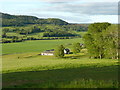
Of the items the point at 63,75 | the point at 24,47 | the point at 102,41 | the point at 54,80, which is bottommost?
the point at 24,47

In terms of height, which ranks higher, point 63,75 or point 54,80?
point 54,80

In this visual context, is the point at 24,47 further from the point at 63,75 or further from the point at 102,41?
the point at 63,75

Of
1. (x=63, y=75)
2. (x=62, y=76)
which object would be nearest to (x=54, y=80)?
(x=62, y=76)

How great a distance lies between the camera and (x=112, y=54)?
181 feet

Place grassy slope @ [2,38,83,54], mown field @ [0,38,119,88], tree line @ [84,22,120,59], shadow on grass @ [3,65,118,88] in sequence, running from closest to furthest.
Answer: shadow on grass @ [3,65,118,88] → mown field @ [0,38,119,88] → tree line @ [84,22,120,59] → grassy slope @ [2,38,83,54]

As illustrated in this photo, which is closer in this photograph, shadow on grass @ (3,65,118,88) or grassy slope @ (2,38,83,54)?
shadow on grass @ (3,65,118,88)

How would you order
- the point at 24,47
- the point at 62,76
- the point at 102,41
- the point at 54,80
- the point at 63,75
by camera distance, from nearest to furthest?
the point at 54,80
the point at 62,76
the point at 63,75
the point at 102,41
the point at 24,47

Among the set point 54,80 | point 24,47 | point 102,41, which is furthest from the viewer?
point 24,47

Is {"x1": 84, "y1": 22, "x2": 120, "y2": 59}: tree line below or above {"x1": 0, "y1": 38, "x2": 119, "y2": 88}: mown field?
above

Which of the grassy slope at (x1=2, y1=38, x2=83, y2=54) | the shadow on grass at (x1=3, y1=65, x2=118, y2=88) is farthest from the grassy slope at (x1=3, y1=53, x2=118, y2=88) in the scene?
the grassy slope at (x1=2, y1=38, x2=83, y2=54)

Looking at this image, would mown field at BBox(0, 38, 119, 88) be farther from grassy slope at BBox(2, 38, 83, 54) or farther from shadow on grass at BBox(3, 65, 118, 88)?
grassy slope at BBox(2, 38, 83, 54)

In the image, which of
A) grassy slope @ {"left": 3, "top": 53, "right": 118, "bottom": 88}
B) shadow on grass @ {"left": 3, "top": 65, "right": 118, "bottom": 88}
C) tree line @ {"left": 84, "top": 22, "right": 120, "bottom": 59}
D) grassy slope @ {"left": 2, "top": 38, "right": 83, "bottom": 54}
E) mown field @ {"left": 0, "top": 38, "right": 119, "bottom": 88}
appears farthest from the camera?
grassy slope @ {"left": 2, "top": 38, "right": 83, "bottom": 54}

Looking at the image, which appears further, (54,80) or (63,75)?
(63,75)

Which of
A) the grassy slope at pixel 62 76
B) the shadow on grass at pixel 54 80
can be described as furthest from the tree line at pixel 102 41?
the shadow on grass at pixel 54 80
